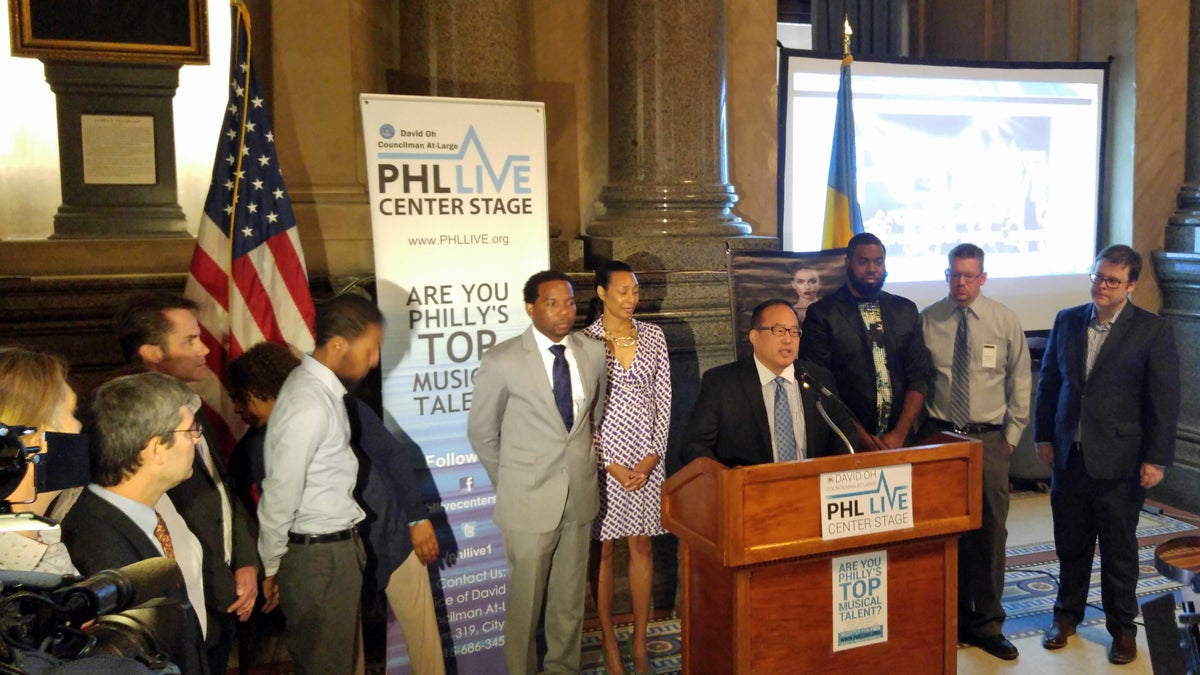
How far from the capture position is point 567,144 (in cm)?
507

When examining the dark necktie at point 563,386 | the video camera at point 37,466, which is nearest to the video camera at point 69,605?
the video camera at point 37,466

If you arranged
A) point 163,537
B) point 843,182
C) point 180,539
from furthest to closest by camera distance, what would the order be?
point 843,182, point 180,539, point 163,537

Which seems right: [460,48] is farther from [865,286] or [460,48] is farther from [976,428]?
[976,428]

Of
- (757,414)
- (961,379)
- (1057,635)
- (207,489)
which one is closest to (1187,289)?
(961,379)

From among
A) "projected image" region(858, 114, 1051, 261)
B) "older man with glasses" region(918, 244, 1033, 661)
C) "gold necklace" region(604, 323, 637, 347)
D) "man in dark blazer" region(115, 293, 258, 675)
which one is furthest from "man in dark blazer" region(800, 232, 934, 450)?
"man in dark blazer" region(115, 293, 258, 675)

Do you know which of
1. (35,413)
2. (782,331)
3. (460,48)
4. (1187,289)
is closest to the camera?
(35,413)

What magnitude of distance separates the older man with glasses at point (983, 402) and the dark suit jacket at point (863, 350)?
0.38 ft

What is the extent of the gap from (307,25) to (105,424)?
105 inches

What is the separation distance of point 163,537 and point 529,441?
4.66 feet

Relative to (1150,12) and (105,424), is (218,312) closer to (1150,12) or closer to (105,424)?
(105,424)

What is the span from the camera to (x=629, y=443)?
3852 mm

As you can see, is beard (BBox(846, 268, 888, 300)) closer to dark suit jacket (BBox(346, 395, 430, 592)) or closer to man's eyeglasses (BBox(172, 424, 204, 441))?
dark suit jacket (BBox(346, 395, 430, 592))

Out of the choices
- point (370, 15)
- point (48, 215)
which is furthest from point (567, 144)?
point (48, 215)

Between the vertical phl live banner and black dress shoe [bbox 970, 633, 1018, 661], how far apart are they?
74.6 inches
